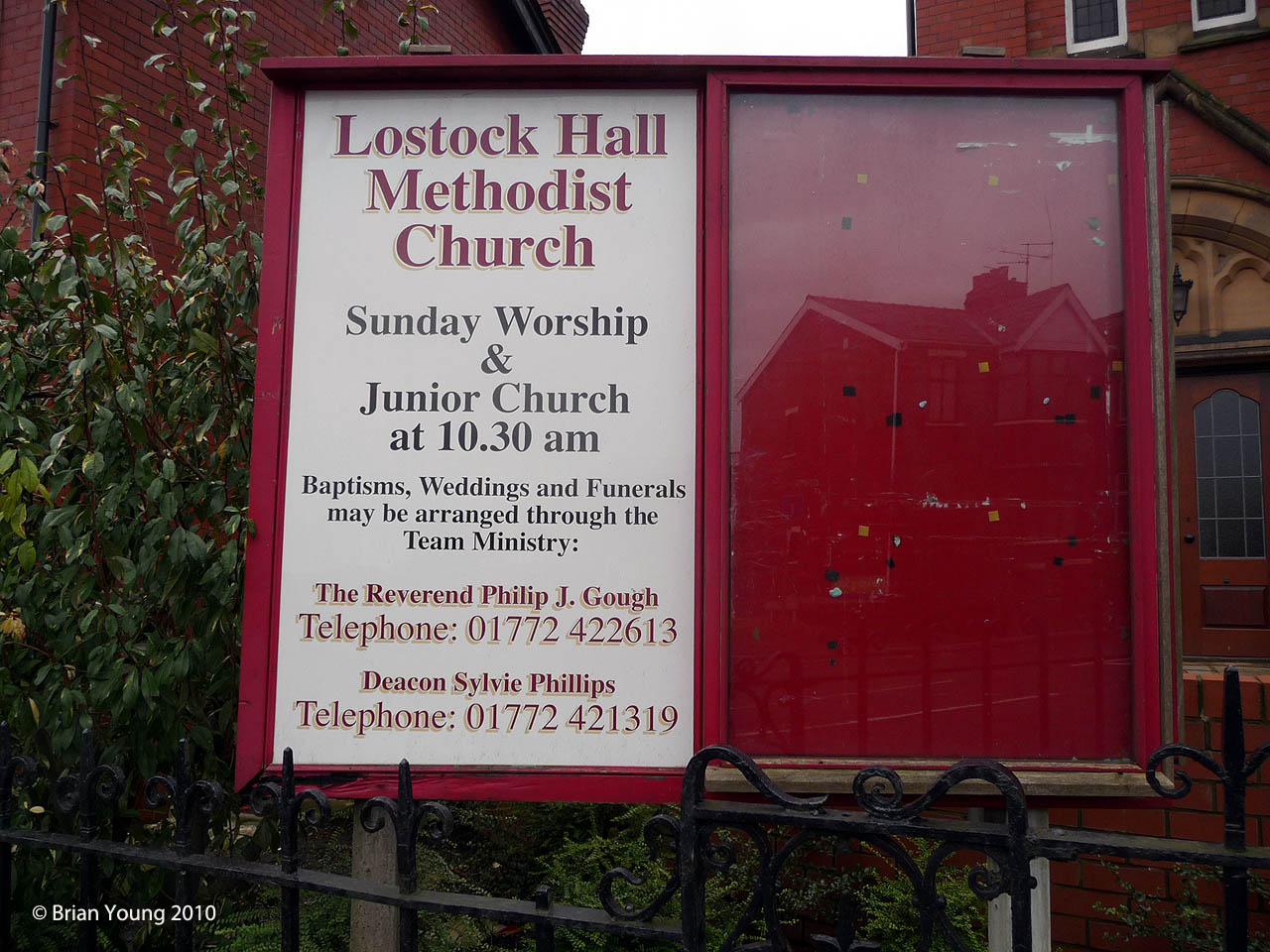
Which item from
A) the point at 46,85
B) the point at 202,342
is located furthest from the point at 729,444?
the point at 46,85

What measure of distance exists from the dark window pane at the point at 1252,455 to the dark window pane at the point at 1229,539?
1.41ft

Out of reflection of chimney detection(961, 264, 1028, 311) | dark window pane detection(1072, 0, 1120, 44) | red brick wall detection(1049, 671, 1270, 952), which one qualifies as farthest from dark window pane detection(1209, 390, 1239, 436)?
reflection of chimney detection(961, 264, 1028, 311)

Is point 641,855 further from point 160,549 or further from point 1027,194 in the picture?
point 1027,194

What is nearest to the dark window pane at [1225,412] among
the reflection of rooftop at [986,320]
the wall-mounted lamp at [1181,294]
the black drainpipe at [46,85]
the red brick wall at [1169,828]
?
the wall-mounted lamp at [1181,294]

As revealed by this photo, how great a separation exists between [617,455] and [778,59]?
1148mm

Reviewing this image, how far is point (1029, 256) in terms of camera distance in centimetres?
228

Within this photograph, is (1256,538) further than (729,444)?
Yes

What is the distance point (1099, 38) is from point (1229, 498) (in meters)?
4.22

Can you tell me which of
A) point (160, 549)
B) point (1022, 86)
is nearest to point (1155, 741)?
point (1022, 86)

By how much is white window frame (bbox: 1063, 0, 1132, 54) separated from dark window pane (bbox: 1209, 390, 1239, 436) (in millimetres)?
3241

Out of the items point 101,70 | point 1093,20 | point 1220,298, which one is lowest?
point 1220,298

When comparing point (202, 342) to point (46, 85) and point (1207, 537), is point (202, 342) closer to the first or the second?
point (46, 85)

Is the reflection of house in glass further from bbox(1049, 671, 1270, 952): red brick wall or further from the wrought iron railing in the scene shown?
bbox(1049, 671, 1270, 952): red brick wall

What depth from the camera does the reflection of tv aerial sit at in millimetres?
2273
